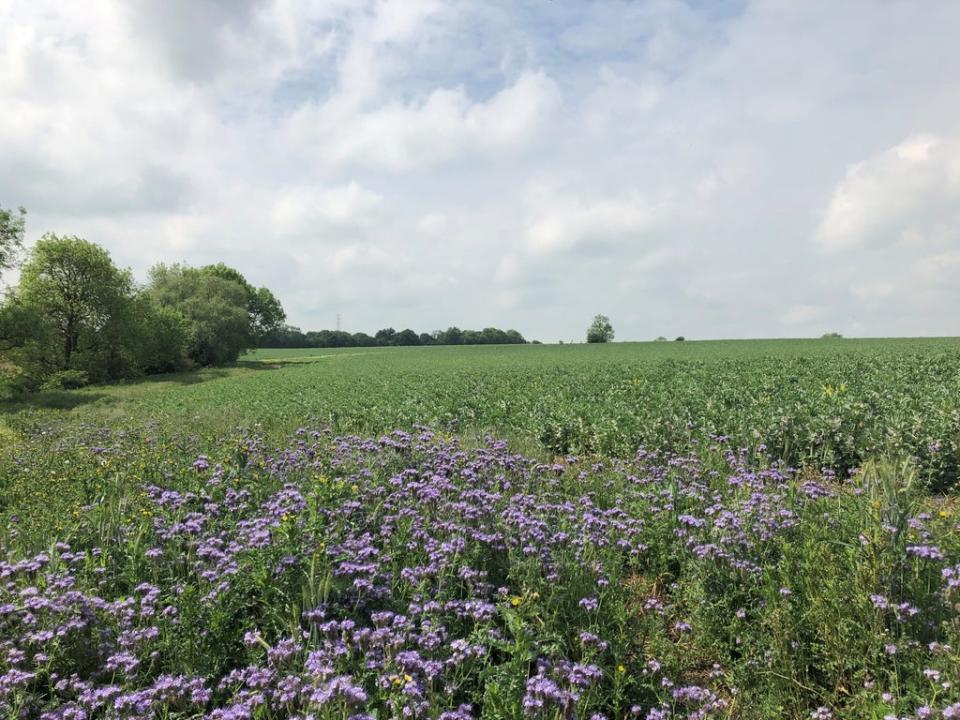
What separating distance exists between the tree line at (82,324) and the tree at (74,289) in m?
0.06

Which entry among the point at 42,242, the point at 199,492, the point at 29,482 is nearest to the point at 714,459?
the point at 199,492

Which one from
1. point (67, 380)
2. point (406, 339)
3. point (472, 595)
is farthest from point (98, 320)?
point (406, 339)

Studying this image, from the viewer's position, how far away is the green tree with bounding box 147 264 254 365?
63250 mm

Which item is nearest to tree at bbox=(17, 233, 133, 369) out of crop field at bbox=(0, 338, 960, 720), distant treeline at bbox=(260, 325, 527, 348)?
crop field at bbox=(0, 338, 960, 720)

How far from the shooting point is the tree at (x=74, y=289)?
38.9 metres

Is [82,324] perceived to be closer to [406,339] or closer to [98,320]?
[98,320]

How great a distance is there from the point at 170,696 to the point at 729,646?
3.91 m

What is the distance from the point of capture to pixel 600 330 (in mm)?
139875

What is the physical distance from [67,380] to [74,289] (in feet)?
22.4

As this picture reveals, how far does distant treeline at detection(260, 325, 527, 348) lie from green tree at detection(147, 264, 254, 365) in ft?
158

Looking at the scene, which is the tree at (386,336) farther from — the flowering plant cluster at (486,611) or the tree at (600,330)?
the flowering plant cluster at (486,611)

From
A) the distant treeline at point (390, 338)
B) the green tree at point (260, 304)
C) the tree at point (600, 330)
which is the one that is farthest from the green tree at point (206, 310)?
the tree at point (600, 330)

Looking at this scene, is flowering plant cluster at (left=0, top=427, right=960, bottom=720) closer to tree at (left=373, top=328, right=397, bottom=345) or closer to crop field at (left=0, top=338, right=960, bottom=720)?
crop field at (left=0, top=338, right=960, bottom=720)

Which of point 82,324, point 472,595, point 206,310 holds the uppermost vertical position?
point 206,310
